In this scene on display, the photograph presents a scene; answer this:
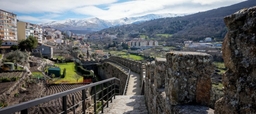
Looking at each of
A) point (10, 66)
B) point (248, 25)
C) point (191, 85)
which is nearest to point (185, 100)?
point (191, 85)

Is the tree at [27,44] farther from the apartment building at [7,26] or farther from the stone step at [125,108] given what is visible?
the stone step at [125,108]

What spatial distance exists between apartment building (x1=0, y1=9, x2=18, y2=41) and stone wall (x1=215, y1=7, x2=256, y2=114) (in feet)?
236

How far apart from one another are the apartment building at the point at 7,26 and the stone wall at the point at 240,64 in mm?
71995

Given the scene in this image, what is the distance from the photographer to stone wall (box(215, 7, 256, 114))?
112cm

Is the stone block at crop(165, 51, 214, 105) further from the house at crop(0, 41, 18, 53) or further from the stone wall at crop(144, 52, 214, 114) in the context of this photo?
the house at crop(0, 41, 18, 53)

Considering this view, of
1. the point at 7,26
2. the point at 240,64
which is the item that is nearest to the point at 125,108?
the point at 240,64

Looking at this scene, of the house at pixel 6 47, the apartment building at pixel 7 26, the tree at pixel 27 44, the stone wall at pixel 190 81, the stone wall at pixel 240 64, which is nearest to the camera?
the stone wall at pixel 240 64

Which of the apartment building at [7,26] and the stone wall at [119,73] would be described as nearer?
the stone wall at [119,73]

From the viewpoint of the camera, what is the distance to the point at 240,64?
3.97 ft

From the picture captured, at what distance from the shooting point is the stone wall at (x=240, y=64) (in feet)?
3.67

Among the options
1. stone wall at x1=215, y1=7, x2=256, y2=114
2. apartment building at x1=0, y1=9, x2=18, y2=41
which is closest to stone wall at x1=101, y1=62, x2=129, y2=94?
stone wall at x1=215, y1=7, x2=256, y2=114


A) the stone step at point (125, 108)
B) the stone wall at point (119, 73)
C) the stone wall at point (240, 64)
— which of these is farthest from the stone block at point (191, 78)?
the stone wall at point (119, 73)

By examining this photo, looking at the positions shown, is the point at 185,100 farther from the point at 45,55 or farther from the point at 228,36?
the point at 45,55

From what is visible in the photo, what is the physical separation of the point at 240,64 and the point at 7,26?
76.7 meters
